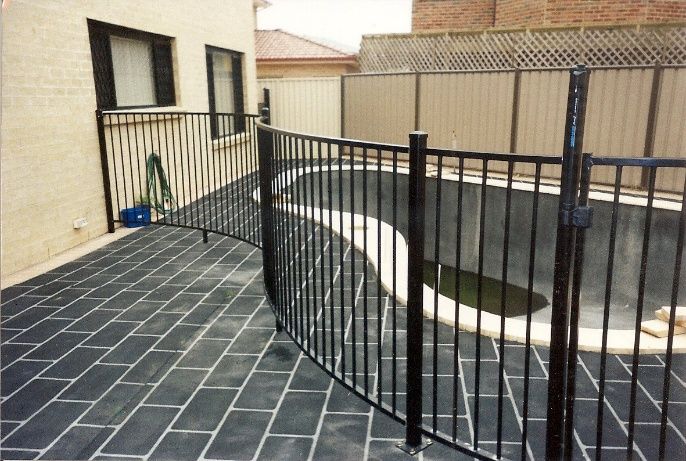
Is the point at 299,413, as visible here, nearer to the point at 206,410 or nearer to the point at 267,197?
the point at 206,410

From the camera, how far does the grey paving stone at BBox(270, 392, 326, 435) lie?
2699mm

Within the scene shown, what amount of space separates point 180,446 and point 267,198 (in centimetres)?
175

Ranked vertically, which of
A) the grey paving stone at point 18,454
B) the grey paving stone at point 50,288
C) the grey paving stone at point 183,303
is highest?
the grey paving stone at point 50,288

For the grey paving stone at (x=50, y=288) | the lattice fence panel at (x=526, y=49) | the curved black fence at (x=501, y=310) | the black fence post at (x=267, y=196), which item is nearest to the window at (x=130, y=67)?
the curved black fence at (x=501, y=310)

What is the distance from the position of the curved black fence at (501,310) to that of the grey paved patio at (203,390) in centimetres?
3

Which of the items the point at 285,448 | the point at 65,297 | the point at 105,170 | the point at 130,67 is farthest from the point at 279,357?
the point at 130,67

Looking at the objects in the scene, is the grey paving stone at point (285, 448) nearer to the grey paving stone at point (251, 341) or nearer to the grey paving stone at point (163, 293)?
the grey paving stone at point (251, 341)

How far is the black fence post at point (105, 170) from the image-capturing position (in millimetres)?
6457

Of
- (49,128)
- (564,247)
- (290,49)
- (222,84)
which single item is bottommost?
(564,247)

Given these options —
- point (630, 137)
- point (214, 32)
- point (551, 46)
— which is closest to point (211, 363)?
point (630, 137)

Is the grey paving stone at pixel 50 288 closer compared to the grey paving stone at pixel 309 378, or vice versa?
the grey paving stone at pixel 309 378

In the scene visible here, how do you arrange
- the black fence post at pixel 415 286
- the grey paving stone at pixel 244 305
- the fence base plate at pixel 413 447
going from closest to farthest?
the black fence post at pixel 415 286 < the fence base plate at pixel 413 447 < the grey paving stone at pixel 244 305

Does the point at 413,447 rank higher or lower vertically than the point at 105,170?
lower

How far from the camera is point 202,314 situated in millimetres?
4219
